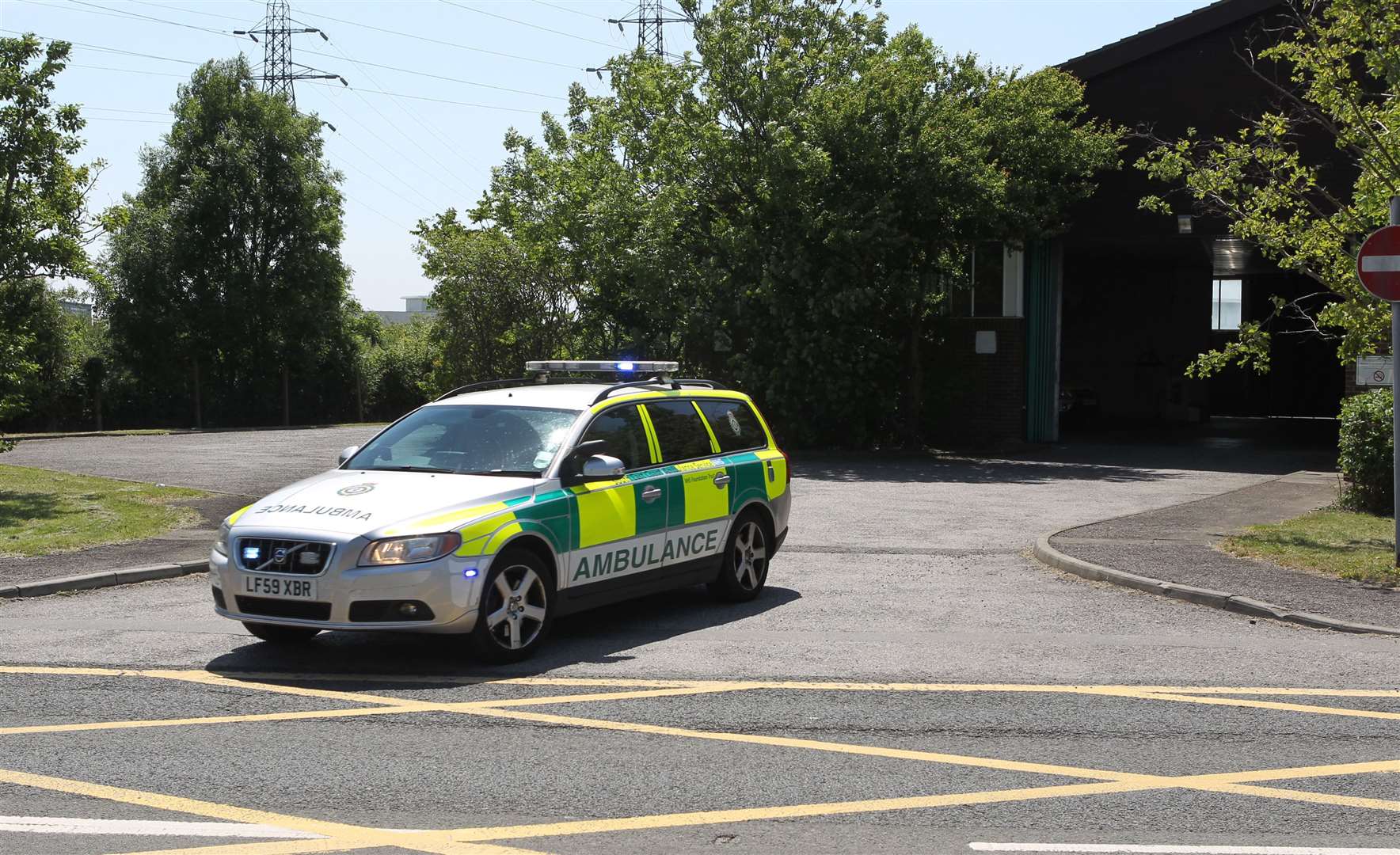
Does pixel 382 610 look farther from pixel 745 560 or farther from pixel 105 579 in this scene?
pixel 105 579

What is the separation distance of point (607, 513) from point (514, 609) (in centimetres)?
110

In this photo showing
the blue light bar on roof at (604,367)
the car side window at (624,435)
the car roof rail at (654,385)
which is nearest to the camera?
the car side window at (624,435)

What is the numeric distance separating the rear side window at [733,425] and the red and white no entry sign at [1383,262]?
5.07 metres

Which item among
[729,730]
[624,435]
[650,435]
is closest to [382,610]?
[729,730]

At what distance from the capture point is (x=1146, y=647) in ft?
29.7

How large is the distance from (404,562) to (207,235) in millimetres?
45502

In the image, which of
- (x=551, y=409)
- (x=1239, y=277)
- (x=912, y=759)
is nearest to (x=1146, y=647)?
(x=912, y=759)

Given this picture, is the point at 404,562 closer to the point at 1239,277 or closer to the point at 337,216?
the point at 1239,277

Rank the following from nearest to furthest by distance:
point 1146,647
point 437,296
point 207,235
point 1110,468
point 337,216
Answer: point 1146,647, point 1110,468, point 437,296, point 207,235, point 337,216

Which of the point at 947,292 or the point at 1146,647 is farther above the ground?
the point at 947,292

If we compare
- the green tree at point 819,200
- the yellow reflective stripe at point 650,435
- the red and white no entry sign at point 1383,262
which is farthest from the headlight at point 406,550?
the green tree at point 819,200

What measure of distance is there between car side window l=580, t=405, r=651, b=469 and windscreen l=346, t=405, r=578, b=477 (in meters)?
0.19

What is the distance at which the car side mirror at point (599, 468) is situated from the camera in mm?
8938

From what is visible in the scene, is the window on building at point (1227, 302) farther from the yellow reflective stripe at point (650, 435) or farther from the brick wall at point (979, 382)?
the yellow reflective stripe at point (650, 435)
